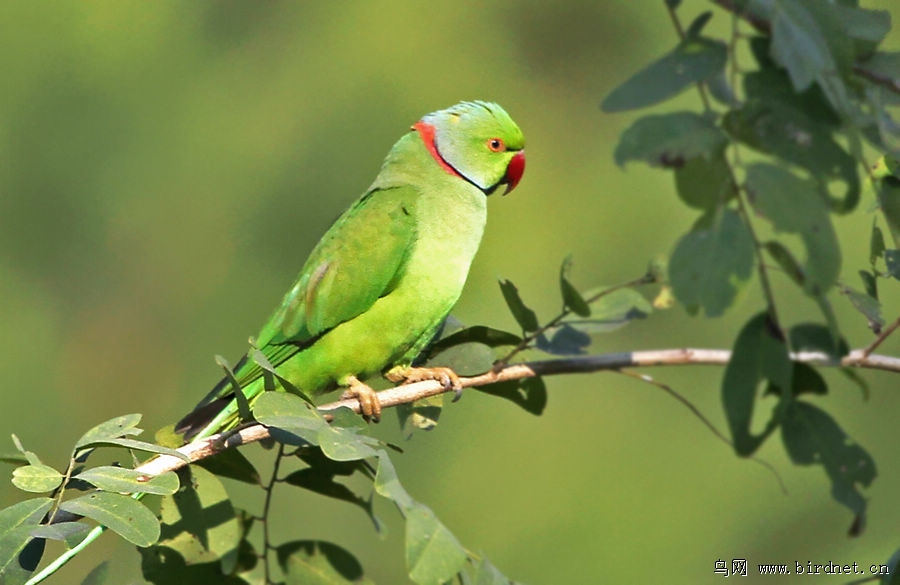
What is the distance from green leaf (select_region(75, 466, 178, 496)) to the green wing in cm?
111

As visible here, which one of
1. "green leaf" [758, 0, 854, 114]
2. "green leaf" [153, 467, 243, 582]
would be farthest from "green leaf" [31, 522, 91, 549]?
"green leaf" [758, 0, 854, 114]

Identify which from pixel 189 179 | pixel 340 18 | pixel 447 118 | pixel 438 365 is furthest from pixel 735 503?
pixel 340 18

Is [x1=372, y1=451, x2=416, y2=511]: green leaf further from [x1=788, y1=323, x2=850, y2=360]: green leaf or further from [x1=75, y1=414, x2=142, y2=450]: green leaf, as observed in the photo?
[x1=788, y1=323, x2=850, y2=360]: green leaf

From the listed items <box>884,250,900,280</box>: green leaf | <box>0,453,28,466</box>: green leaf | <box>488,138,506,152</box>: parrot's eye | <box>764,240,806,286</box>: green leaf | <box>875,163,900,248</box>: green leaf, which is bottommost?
<box>884,250,900,280</box>: green leaf

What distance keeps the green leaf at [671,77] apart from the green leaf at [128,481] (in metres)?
0.99

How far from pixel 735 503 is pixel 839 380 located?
1039 mm

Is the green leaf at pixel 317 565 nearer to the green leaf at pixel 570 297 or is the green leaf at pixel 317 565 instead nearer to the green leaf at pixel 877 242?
the green leaf at pixel 570 297

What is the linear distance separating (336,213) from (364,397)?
561cm

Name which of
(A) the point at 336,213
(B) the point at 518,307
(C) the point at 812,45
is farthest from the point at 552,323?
(A) the point at 336,213

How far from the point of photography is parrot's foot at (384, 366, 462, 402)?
2566 mm

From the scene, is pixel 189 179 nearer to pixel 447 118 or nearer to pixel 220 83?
pixel 220 83

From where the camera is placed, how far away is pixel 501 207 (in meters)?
8.23

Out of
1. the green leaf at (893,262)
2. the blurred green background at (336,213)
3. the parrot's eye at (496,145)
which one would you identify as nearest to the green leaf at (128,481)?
the green leaf at (893,262)

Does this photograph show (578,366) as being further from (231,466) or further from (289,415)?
(231,466)
